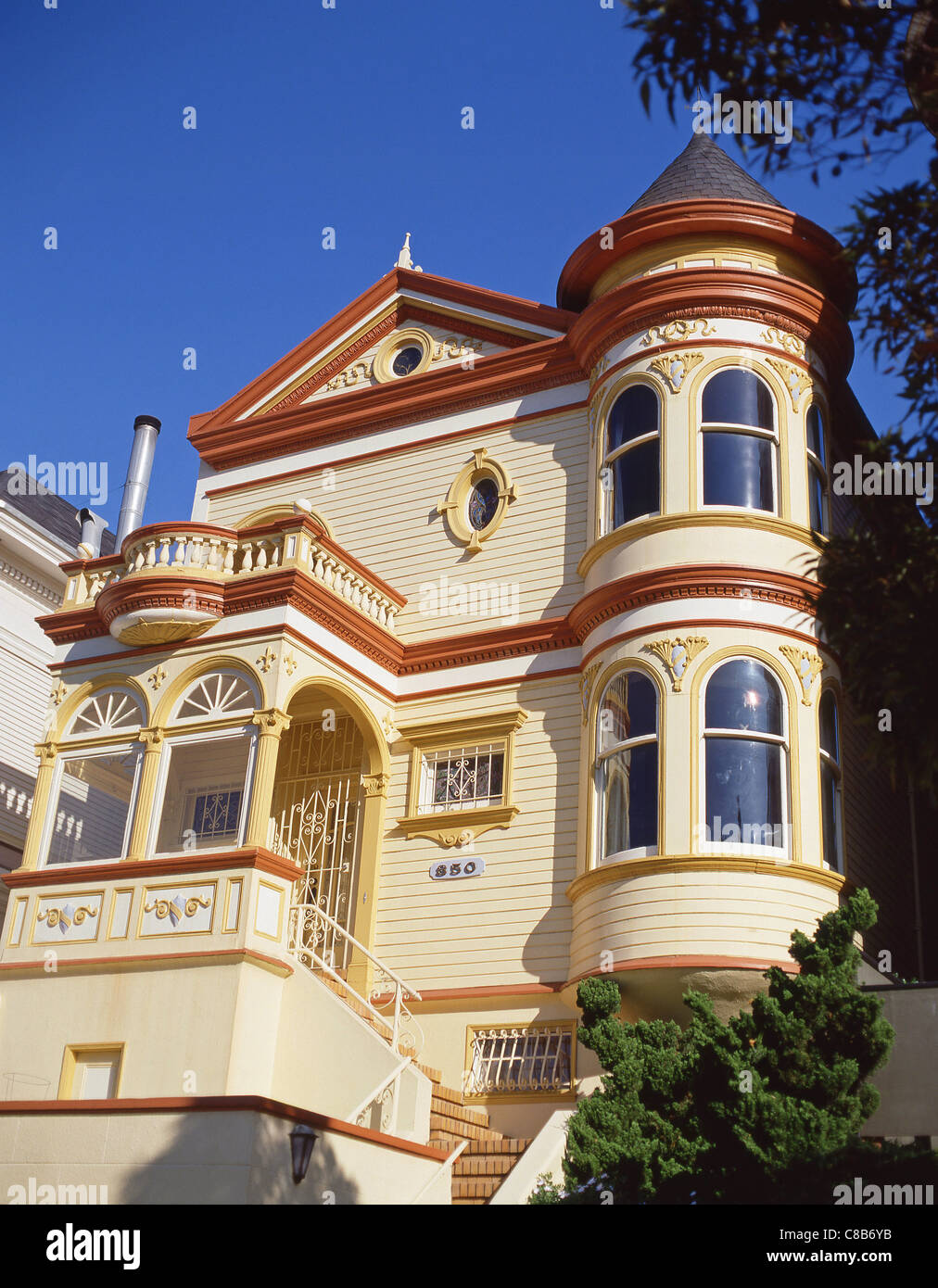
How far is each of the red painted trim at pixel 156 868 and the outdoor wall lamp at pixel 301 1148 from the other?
4.00 metres

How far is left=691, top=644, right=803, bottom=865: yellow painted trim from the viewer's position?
14578mm

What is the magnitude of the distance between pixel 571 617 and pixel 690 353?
3.39 m

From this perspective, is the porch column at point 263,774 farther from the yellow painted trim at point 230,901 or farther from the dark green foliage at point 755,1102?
the dark green foliage at point 755,1102

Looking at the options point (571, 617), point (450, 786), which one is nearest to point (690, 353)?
point (571, 617)

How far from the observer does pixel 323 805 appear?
1847cm

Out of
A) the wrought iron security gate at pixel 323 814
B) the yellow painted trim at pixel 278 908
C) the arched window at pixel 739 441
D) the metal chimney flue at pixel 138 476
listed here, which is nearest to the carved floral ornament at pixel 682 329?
the arched window at pixel 739 441

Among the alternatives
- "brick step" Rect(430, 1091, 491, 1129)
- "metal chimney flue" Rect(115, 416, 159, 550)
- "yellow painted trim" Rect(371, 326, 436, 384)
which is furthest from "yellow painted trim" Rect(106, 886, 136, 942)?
"metal chimney flue" Rect(115, 416, 159, 550)

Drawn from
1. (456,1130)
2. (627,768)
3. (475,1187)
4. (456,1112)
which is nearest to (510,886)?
(627,768)

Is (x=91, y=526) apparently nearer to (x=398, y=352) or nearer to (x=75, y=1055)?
(x=398, y=352)

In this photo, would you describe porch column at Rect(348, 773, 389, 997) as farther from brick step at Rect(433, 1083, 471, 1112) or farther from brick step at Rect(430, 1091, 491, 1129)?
brick step at Rect(430, 1091, 491, 1129)

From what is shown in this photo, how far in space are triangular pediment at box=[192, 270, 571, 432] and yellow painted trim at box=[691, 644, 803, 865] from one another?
6177 millimetres

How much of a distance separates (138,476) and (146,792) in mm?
11242

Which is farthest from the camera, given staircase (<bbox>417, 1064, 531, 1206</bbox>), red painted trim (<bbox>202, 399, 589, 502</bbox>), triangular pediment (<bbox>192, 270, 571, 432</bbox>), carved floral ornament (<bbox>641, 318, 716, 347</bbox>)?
triangular pediment (<bbox>192, 270, 571, 432</bbox>)

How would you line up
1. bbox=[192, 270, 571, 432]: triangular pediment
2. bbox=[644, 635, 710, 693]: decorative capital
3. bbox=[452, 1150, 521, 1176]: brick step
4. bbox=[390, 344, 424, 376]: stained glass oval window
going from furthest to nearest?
bbox=[390, 344, 424, 376]: stained glass oval window → bbox=[192, 270, 571, 432]: triangular pediment → bbox=[644, 635, 710, 693]: decorative capital → bbox=[452, 1150, 521, 1176]: brick step
